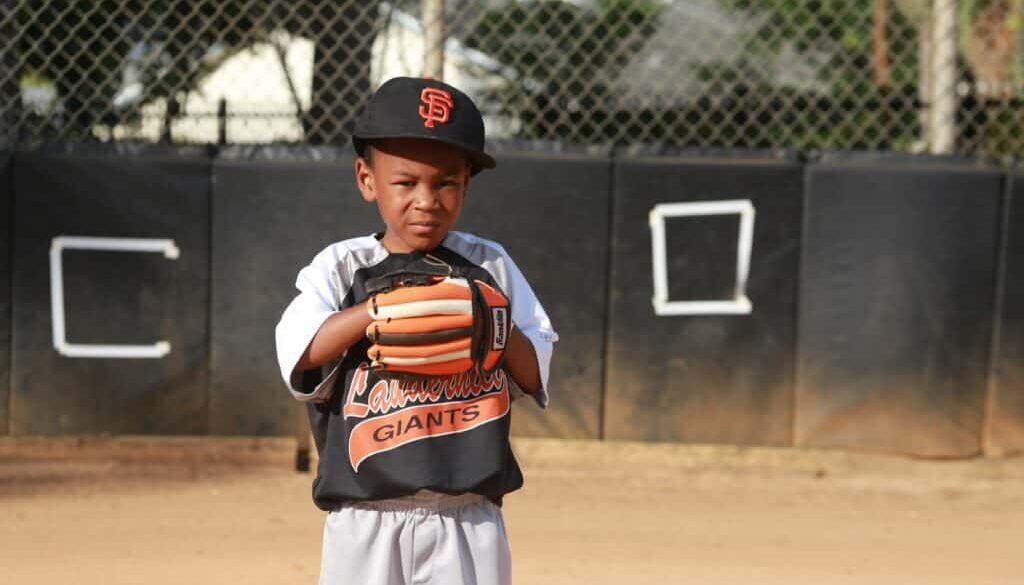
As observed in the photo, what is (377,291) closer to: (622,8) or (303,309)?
(303,309)

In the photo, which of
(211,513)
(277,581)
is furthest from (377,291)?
(211,513)

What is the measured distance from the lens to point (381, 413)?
2381mm

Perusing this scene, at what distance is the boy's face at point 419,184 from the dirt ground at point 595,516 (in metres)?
2.00

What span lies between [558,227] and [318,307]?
11.4ft

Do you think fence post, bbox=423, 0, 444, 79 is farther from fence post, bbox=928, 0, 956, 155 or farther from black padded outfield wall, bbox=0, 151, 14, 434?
fence post, bbox=928, 0, 956, 155

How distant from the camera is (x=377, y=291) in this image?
225cm

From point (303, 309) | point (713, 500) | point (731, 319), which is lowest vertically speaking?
point (713, 500)

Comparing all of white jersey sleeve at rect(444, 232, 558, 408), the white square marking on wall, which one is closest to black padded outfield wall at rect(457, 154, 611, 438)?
the white square marking on wall

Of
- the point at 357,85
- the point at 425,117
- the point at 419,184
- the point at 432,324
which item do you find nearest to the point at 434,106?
the point at 425,117

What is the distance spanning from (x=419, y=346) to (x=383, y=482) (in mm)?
270

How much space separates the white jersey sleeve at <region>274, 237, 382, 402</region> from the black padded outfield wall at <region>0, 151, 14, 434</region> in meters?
3.65

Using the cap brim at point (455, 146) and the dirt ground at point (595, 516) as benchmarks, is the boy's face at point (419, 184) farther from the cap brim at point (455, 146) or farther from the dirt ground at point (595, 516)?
the dirt ground at point (595, 516)

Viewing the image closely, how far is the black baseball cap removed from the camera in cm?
229

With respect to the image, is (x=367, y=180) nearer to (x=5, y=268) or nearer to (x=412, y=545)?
(x=412, y=545)
